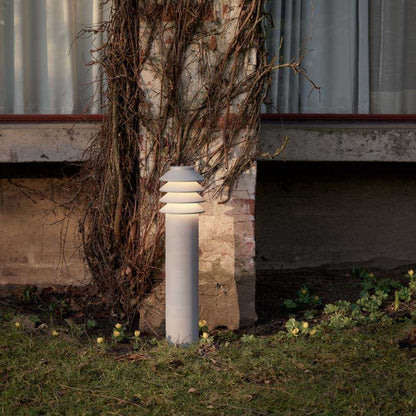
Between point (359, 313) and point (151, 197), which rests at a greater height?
point (151, 197)

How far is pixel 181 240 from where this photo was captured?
3.68m

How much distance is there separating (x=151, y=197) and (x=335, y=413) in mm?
1876

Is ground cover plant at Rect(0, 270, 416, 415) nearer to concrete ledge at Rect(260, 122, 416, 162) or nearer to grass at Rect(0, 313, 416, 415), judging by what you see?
grass at Rect(0, 313, 416, 415)

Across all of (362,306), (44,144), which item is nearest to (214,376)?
(362,306)

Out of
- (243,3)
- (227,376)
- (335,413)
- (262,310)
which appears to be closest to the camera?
(335,413)

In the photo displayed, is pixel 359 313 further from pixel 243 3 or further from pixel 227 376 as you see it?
pixel 243 3

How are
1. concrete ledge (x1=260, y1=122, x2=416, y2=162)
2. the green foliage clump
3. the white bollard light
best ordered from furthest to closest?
concrete ledge (x1=260, y1=122, x2=416, y2=162), the green foliage clump, the white bollard light

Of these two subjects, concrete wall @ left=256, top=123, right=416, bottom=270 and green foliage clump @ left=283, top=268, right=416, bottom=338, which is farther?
concrete wall @ left=256, top=123, right=416, bottom=270

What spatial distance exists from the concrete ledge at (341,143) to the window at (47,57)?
1415 millimetres

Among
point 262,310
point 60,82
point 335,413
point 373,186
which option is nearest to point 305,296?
point 262,310

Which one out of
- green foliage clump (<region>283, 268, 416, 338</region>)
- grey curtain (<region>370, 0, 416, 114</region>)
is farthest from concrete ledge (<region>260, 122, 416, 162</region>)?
green foliage clump (<region>283, 268, 416, 338</region>)

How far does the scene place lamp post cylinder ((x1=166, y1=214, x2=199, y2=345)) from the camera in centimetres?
368

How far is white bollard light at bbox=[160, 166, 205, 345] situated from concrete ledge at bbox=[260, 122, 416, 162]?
4.82ft

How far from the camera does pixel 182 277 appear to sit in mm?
3707
